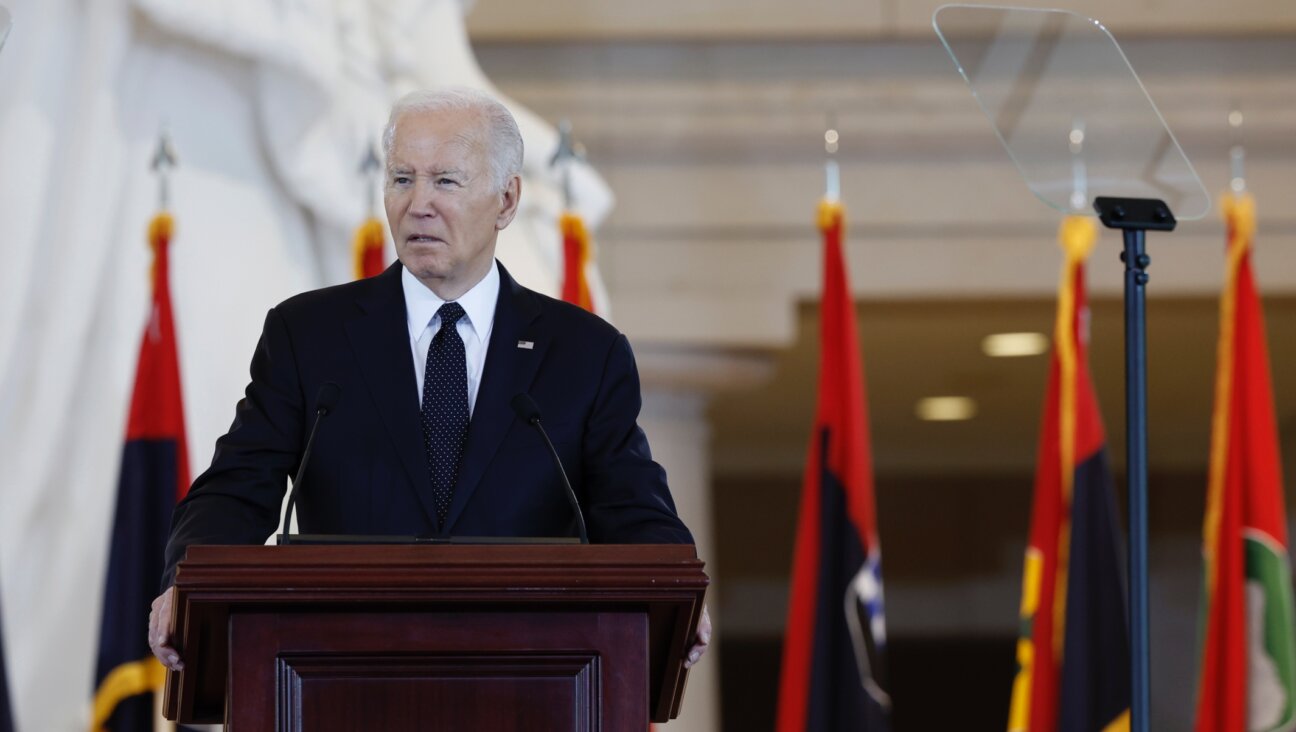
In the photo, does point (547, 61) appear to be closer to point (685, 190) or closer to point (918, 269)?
point (685, 190)

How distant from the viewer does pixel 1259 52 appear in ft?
25.8

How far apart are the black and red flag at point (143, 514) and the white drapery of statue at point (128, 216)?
85 millimetres

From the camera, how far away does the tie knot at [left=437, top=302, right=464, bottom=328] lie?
2.59 metres

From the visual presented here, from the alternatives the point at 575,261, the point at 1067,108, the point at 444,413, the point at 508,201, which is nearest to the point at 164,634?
the point at 444,413

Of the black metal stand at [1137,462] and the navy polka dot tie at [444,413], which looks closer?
the navy polka dot tie at [444,413]

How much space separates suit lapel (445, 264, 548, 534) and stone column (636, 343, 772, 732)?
520cm

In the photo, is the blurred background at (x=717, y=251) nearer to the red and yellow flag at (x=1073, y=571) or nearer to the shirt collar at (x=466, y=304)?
the red and yellow flag at (x=1073, y=571)

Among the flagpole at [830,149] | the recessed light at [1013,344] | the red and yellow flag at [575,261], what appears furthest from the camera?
the recessed light at [1013,344]

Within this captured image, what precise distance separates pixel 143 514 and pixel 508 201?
270 centimetres

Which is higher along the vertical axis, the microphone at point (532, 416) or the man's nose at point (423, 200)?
the man's nose at point (423, 200)

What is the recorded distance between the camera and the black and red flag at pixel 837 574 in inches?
236

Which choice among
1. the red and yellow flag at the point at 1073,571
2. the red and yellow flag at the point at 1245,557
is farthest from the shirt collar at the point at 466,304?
the red and yellow flag at the point at 1245,557

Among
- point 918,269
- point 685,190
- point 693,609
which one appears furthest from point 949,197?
point 693,609

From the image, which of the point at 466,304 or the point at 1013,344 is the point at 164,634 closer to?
the point at 466,304
